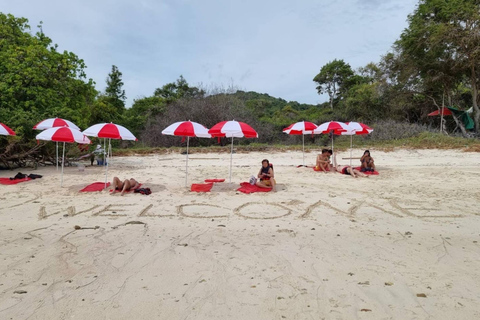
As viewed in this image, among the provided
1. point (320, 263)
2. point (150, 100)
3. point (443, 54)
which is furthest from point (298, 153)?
point (150, 100)

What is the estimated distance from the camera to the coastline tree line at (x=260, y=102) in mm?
14164

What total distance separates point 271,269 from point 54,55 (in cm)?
1645

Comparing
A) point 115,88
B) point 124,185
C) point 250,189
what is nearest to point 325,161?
point 250,189

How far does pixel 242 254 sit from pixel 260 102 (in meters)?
30.4

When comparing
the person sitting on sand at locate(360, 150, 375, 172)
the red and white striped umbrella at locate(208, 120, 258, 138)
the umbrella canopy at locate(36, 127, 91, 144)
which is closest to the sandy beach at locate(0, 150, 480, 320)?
the umbrella canopy at locate(36, 127, 91, 144)

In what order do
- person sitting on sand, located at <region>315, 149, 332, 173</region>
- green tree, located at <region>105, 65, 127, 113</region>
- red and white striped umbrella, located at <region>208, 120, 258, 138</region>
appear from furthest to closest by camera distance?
green tree, located at <region>105, 65, 127, 113</region>
person sitting on sand, located at <region>315, 149, 332, 173</region>
red and white striped umbrella, located at <region>208, 120, 258, 138</region>

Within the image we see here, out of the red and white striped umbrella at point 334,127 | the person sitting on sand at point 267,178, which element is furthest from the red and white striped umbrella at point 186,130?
the red and white striped umbrella at point 334,127

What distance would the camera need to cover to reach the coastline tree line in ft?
46.5

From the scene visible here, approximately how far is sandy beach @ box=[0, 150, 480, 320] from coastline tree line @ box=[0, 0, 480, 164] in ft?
23.4

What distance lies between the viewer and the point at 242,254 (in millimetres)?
4375

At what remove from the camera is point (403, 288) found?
3.39m

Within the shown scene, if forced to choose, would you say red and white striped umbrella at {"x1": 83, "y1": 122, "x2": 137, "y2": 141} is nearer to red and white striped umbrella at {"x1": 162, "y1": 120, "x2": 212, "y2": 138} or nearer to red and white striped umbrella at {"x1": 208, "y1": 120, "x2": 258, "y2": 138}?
red and white striped umbrella at {"x1": 162, "y1": 120, "x2": 212, "y2": 138}

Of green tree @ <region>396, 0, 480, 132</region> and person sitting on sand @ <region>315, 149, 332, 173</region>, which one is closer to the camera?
person sitting on sand @ <region>315, 149, 332, 173</region>


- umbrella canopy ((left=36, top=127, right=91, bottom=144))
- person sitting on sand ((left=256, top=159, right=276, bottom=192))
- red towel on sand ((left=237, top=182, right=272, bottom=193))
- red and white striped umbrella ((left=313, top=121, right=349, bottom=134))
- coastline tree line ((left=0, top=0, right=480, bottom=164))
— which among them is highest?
coastline tree line ((left=0, top=0, right=480, bottom=164))
